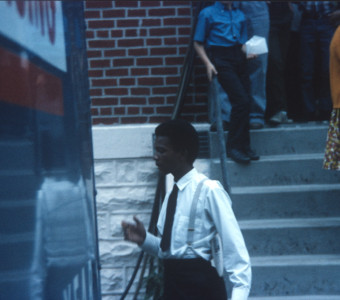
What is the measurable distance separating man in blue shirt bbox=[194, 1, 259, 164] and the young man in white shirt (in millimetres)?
2434

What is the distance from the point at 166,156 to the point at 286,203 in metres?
2.51

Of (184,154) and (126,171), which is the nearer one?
(184,154)

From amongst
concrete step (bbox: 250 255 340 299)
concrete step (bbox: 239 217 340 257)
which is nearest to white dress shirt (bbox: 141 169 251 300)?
concrete step (bbox: 250 255 340 299)

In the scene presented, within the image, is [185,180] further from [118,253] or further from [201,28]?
[118,253]

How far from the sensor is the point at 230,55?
15.7 feet

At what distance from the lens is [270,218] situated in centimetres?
448

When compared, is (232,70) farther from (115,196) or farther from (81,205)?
(81,205)

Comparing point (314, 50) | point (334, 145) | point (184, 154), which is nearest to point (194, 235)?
point (184, 154)

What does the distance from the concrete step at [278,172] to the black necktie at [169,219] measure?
2403 mm

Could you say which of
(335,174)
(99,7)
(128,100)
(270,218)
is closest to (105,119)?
(128,100)

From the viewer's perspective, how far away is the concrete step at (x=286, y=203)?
4.46 metres

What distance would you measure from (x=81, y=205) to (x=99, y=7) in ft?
10.8

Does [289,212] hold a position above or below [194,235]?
below

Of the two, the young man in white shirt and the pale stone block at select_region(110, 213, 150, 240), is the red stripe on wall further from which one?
the pale stone block at select_region(110, 213, 150, 240)
